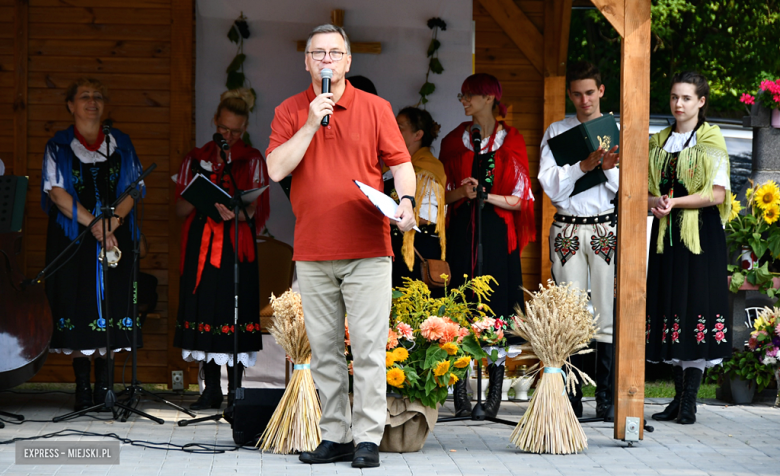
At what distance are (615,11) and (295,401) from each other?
2.25 m

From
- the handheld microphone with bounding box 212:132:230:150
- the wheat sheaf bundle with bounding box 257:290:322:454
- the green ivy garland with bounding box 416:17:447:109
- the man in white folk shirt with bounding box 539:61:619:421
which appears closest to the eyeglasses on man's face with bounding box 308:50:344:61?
the wheat sheaf bundle with bounding box 257:290:322:454

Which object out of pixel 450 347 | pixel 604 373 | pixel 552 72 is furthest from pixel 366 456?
pixel 552 72

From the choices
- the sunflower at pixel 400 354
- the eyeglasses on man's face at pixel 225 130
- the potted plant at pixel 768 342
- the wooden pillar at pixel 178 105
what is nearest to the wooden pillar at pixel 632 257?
the sunflower at pixel 400 354

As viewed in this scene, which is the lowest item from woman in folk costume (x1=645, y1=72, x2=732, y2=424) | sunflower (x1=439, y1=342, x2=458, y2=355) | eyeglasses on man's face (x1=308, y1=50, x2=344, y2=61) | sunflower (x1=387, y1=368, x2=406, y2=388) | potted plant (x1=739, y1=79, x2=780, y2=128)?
sunflower (x1=387, y1=368, x2=406, y2=388)

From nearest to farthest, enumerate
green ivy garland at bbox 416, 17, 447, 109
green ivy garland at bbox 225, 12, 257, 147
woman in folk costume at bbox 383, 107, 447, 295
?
woman in folk costume at bbox 383, 107, 447, 295, green ivy garland at bbox 225, 12, 257, 147, green ivy garland at bbox 416, 17, 447, 109

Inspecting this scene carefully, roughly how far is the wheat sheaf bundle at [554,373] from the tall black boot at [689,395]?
1.01 m

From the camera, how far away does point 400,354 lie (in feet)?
13.1

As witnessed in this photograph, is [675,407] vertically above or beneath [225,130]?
beneath

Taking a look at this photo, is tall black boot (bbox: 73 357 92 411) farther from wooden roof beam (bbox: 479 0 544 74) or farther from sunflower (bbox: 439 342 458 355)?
wooden roof beam (bbox: 479 0 544 74)

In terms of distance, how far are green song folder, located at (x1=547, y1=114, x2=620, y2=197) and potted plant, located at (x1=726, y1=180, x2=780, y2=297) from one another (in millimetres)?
1379

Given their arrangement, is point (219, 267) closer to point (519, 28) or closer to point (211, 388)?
point (211, 388)

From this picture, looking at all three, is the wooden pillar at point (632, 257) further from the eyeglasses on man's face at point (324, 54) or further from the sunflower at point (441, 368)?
the eyeglasses on man's face at point (324, 54)

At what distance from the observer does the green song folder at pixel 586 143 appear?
4711mm

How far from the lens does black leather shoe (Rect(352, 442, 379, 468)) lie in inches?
143
